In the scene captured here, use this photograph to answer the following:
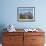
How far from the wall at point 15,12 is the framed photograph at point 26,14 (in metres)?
0.10

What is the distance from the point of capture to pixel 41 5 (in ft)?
14.5

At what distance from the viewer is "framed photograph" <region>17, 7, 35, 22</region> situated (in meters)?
4.42

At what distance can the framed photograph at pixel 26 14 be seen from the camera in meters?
4.42

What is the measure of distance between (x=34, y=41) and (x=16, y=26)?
896mm

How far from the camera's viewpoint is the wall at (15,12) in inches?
A: 173

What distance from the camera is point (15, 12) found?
174 inches

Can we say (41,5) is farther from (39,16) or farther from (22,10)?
(22,10)

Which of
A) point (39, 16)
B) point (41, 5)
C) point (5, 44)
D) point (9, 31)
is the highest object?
point (41, 5)

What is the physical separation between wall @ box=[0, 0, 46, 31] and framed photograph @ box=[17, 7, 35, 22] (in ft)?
0.34

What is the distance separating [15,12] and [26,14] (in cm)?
38

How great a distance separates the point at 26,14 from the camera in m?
4.45

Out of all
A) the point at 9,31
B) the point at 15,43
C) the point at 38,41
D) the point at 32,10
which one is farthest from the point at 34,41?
the point at 32,10

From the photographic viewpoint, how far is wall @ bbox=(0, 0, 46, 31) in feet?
14.5

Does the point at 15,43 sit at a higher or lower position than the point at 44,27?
lower
